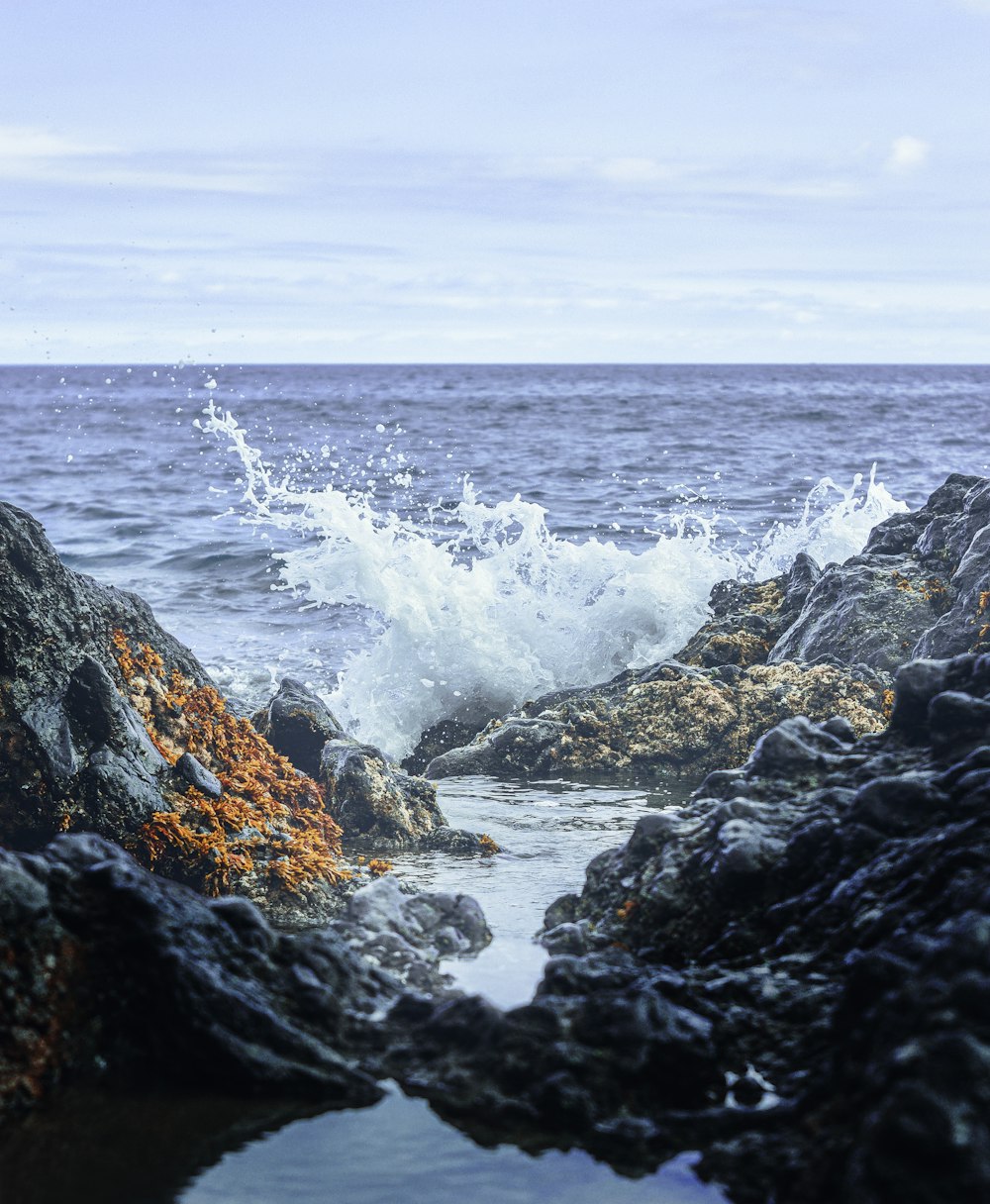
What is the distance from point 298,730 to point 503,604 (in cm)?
536

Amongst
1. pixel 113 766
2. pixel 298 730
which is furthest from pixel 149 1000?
pixel 298 730

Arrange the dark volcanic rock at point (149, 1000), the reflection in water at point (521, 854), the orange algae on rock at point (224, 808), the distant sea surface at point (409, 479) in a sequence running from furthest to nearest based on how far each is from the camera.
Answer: the distant sea surface at point (409, 479) < the orange algae on rock at point (224, 808) < the reflection in water at point (521, 854) < the dark volcanic rock at point (149, 1000)

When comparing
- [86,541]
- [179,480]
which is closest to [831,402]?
[179,480]

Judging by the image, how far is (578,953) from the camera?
13.3 feet

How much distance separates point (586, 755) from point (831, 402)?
176 ft

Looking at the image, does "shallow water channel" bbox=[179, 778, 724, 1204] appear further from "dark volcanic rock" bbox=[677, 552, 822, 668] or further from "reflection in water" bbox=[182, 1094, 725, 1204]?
"dark volcanic rock" bbox=[677, 552, 822, 668]

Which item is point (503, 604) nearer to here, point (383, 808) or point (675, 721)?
point (675, 721)

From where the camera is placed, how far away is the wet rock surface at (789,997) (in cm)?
246

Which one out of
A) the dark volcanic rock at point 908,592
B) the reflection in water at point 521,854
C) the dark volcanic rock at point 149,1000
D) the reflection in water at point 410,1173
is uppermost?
the dark volcanic rock at point 908,592

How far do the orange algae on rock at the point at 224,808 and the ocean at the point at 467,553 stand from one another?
0.58 meters

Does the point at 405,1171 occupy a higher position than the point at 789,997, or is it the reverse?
the point at 789,997

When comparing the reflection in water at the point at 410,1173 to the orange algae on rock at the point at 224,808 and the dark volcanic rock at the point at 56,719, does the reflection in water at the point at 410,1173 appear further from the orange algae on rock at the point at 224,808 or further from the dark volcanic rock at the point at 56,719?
the dark volcanic rock at the point at 56,719

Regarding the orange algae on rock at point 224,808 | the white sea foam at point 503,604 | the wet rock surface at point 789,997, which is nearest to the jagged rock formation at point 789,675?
the white sea foam at point 503,604

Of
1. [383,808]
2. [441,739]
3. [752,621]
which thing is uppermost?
[752,621]
